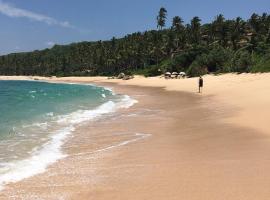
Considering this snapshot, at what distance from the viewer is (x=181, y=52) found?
92000 millimetres

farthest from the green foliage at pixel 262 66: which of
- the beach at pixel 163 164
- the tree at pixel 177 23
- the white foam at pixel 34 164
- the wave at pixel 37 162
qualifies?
the tree at pixel 177 23

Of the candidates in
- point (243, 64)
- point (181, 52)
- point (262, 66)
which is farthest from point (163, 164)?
point (181, 52)

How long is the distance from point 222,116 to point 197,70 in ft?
162

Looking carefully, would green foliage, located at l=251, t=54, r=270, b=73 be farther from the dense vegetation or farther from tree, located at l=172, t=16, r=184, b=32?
tree, located at l=172, t=16, r=184, b=32

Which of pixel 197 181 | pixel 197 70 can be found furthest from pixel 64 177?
pixel 197 70

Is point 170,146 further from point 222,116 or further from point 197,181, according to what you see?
point 222,116

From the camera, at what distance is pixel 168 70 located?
84.7m

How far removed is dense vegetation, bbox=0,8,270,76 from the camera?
6906 cm

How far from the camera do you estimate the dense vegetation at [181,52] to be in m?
69.1

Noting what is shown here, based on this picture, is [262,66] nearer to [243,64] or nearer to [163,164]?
[243,64]

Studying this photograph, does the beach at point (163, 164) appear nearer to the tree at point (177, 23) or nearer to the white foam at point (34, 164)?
the white foam at point (34, 164)

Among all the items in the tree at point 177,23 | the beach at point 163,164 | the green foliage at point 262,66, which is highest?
the tree at point 177,23

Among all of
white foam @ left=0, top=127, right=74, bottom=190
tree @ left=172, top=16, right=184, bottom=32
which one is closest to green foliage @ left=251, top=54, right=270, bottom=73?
white foam @ left=0, top=127, right=74, bottom=190

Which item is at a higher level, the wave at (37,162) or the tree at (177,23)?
the tree at (177,23)
